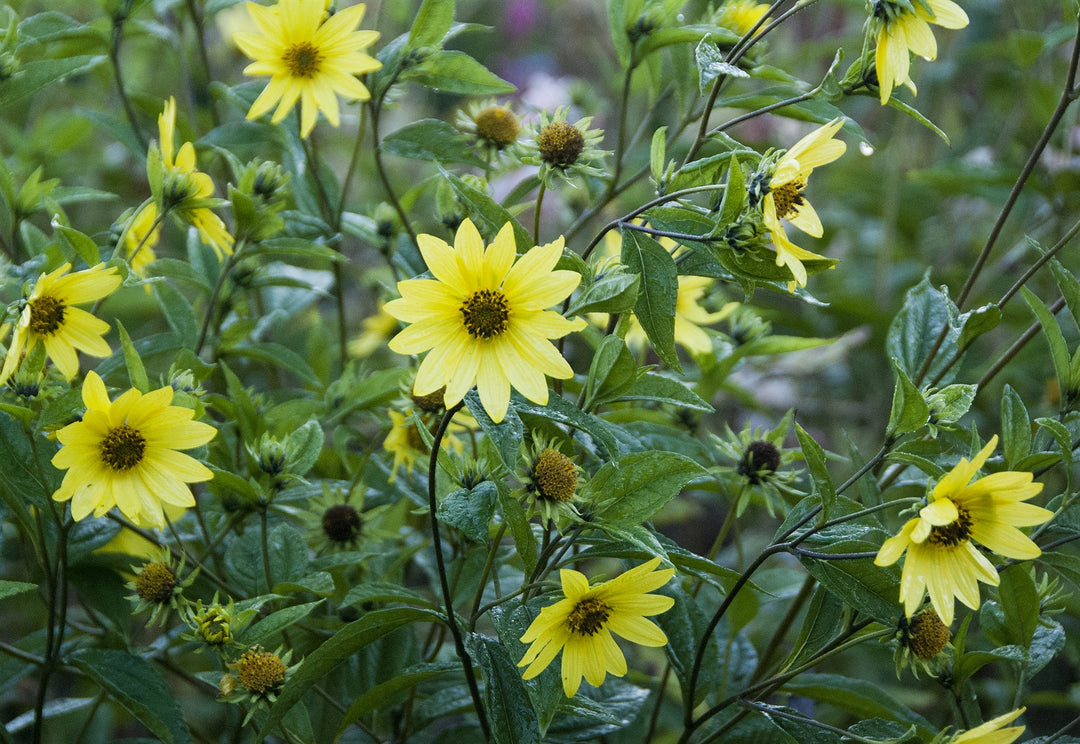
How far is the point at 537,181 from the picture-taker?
740 millimetres

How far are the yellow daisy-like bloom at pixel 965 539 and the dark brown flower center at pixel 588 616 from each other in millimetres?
159

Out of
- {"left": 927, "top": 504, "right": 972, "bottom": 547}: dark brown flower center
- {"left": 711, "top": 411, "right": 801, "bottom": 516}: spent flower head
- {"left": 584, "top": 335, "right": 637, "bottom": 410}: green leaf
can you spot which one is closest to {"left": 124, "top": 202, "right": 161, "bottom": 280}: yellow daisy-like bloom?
{"left": 584, "top": 335, "right": 637, "bottom": 410}: green leaf

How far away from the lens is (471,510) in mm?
557

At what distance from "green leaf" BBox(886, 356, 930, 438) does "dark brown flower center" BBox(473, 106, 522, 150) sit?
36cm

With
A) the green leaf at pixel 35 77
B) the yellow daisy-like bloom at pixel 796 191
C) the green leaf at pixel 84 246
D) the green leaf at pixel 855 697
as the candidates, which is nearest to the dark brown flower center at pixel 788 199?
the yellow daisy-like bloom at pixel 796 191

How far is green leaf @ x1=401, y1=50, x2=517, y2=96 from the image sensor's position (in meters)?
0.75

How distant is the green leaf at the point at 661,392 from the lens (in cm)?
59

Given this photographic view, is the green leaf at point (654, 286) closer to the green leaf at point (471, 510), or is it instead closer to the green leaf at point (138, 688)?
the green leaf at point (471, 510)

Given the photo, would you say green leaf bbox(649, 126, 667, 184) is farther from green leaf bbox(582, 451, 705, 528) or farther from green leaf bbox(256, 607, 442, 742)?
green leaf bbox(256, 607, 442, 742)

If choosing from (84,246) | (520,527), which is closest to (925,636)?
(520,527)

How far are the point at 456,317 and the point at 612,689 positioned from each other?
356 millimetres

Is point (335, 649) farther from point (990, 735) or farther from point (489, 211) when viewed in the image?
point (990, 735)

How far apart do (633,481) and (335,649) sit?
0.20 m

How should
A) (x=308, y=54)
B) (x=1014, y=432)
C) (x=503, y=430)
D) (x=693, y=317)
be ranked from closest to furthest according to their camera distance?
(x=503, y=430) → (x=1014, y=432) → (x=308, y=54) → (x=693, y=317)
